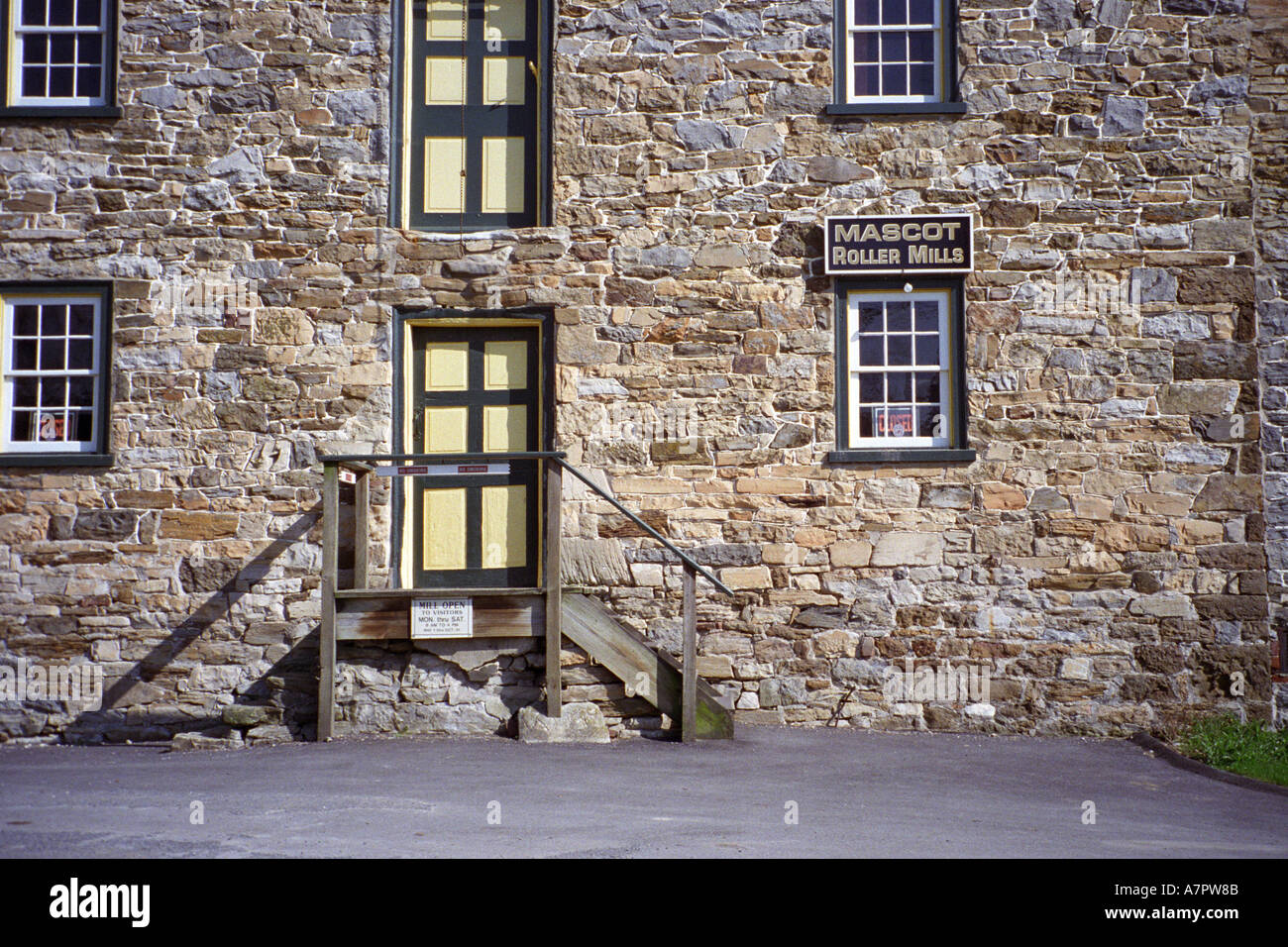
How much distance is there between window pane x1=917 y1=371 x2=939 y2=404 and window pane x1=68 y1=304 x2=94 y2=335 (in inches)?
270

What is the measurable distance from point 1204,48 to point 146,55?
8676 millimetres

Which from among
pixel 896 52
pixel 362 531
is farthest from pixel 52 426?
pixel 896 52

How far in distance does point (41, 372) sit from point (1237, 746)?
9.89 metres

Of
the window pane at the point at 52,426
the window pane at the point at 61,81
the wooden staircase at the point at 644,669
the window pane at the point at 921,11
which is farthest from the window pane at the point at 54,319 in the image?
the window pane at the point at 921,11

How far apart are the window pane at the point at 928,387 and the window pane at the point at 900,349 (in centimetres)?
17

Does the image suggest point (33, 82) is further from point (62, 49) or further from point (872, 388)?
point (872, 388)

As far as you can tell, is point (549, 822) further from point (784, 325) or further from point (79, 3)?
point (79, 3)

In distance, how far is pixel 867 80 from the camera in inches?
370

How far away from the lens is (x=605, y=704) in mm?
8180

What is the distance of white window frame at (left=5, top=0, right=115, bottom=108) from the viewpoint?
31.0 feet

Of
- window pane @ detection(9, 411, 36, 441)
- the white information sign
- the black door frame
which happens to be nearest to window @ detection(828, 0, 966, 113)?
the black door frame

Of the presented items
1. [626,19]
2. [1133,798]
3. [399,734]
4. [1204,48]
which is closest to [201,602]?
[399,734]

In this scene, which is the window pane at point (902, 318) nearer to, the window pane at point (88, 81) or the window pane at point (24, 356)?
the window pane at point (88, 81)

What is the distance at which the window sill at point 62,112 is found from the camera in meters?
9.26
